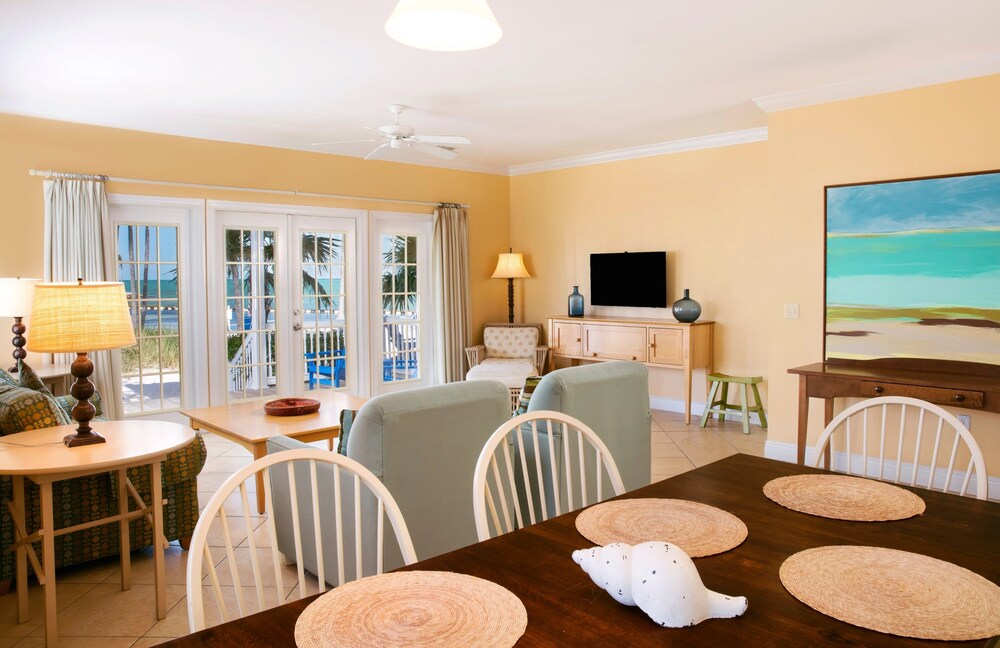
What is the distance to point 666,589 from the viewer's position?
1.12 m

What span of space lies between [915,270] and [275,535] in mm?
4346

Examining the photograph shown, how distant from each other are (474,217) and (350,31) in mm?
4318

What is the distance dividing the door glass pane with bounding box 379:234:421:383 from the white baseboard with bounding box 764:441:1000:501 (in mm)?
3813

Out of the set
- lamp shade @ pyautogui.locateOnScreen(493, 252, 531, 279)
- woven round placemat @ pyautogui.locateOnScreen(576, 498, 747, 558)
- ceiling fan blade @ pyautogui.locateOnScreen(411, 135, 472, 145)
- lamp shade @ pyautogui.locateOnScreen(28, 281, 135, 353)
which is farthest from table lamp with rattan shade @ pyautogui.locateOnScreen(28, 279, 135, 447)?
lamp shade @ pyautogui.locateOnScreen(493, 252, 531, 279)

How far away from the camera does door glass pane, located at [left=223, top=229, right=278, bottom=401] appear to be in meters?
6.24

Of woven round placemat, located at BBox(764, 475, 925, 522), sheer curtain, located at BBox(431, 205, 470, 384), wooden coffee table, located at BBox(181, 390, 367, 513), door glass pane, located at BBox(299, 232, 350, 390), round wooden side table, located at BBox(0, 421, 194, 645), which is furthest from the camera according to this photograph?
sheer curtain, located at BBox(431, 205, 470, 384)

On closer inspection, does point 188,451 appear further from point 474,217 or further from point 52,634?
point 474,217

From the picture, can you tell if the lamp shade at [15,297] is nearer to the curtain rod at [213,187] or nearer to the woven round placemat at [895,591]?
the curtain rod at [213,187]

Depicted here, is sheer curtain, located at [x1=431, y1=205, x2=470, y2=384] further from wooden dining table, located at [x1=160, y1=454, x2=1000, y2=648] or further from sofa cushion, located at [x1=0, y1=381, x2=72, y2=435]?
wooden dining table, located at [x1=160, y1=454, x2=1000, y2=648]

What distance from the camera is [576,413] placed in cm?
311

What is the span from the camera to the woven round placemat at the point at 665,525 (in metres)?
1.48

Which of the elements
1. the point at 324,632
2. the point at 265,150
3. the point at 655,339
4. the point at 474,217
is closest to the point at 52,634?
the point at 324,632

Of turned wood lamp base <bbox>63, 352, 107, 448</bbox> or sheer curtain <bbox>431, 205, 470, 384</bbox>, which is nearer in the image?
turned wood lamp base <bbox>63, 352, 107, 448</bbox>

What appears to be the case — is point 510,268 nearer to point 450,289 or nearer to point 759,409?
point 450,289
